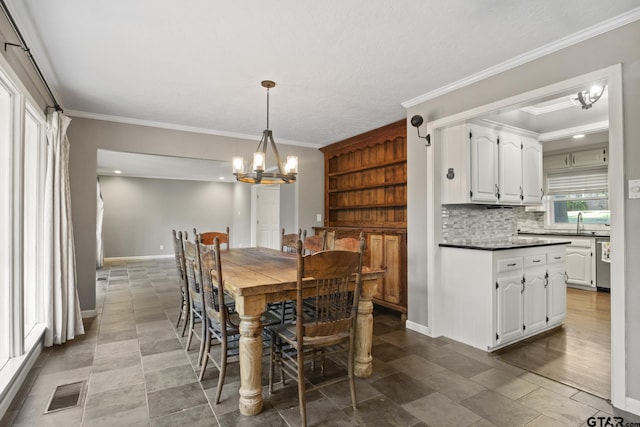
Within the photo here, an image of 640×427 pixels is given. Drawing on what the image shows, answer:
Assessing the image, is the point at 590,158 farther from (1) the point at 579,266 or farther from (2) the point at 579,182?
(1) the point at 579,266

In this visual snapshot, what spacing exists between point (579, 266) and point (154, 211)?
9.55 metres

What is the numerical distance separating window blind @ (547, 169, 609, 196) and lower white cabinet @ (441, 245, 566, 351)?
284 cm

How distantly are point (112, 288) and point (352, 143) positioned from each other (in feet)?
14.7

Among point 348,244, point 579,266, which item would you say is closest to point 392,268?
point 348,244

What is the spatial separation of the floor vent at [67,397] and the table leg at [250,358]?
1071 millimetres

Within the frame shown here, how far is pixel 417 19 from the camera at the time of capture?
2.03 meters

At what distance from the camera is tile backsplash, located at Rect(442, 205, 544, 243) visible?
11.2 ft

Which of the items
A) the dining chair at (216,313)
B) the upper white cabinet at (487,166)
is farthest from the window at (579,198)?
the dining chair at (216,313)

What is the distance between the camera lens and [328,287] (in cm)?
194

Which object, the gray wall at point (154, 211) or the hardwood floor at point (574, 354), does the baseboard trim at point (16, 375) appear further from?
the gray wall at point (154, 211)

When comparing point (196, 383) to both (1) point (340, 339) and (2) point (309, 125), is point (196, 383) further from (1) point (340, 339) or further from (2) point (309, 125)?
(2) point (309, 125)

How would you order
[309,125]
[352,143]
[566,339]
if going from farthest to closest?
1. [352,143]
2. [309,125]
3. [566,339]

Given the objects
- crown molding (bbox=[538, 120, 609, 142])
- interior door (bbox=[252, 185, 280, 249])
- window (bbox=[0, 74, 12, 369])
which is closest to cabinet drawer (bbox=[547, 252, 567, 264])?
crown molding (bbox=[538, 120, 609, 142])

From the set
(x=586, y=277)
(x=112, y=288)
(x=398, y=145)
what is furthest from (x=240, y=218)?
(x=586, y=277)
